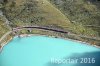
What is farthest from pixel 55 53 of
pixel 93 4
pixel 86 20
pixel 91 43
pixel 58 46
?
pixel 93 4

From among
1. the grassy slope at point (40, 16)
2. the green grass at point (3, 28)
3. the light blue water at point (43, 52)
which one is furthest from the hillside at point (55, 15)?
the light blue water at point (43, 52)

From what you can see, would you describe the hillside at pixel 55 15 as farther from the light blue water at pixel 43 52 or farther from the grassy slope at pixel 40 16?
the light blue water at pixel 43 52

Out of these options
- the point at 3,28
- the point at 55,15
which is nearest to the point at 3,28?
the point at 3,28

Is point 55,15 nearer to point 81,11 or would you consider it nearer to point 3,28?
point 81,11

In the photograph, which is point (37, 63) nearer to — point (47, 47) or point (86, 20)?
point (47, 47)

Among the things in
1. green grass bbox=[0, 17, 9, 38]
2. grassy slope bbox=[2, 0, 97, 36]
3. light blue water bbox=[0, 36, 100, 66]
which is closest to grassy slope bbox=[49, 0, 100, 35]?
grassy slope bbox=[2, 0, 97, 36]

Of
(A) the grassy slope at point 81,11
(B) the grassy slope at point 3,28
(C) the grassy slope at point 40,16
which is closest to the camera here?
(C) the grassy slope at point 40,16
